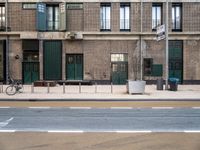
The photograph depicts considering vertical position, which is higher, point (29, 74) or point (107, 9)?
point (107, 9)

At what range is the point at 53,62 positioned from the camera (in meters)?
40.6

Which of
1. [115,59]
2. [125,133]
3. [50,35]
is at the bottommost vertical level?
[125,133]

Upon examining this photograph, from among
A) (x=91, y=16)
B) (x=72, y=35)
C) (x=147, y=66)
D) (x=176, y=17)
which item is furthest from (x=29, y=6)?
(x=176, y=17)

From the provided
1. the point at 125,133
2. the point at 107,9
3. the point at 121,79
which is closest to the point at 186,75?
the point at 121,79

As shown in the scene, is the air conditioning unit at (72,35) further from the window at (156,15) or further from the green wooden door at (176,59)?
the green wooden door at (176,59)

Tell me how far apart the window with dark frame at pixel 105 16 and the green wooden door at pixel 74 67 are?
394 centimetres

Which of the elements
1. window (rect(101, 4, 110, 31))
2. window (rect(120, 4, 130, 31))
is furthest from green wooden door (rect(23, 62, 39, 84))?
window (rect(120, 4, 130, 31))

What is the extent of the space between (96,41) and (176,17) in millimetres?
8719

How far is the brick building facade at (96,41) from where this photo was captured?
40.2 meters

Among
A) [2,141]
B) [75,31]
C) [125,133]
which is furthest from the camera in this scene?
[75,31]

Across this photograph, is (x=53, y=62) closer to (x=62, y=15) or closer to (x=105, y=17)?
(x=62, y=15)

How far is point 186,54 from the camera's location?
4066 cm

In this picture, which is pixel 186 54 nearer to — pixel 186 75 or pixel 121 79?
pixel 186 75

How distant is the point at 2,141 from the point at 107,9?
107 ft
